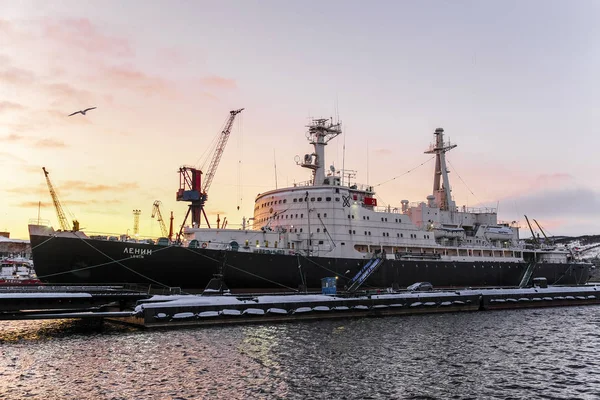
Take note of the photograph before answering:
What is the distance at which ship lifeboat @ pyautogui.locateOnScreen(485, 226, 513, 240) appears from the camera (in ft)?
199

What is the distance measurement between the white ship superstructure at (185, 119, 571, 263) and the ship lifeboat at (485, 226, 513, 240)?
1.12 m

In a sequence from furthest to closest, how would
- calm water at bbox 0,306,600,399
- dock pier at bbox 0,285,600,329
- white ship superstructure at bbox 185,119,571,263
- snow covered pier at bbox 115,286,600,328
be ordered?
white ship superstructure at bbox 185,119,571,263 < snow covered pier at bbox 115,286,600,328 < dock pier at bbox 0,285,600,329 < calm water at bbox 0,306,600,399

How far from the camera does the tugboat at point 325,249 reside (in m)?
34.7

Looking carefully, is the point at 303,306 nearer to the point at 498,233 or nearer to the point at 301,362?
the point at 301,362

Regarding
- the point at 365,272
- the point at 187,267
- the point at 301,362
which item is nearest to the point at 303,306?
the point at 187,267

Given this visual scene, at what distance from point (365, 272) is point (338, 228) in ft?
15.9

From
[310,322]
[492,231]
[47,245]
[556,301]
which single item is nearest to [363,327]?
[310,322]

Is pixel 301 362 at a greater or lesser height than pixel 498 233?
lesser

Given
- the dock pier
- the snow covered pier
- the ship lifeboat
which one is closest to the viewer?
the dock pier

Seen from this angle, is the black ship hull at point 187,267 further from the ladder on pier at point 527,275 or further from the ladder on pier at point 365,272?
the ladder on pier at point 527,275

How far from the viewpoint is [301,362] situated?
65.7 feet

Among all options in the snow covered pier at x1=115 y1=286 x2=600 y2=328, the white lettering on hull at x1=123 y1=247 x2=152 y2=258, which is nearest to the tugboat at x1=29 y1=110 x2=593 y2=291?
the white lettering on hull at x1=123 y1=247 x2=152 y2=258

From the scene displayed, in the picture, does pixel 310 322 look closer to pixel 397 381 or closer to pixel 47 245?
pixel 397 381

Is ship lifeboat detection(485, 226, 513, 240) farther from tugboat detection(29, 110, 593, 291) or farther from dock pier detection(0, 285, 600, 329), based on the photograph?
dock pier detection(0, 285, 600, 329)
